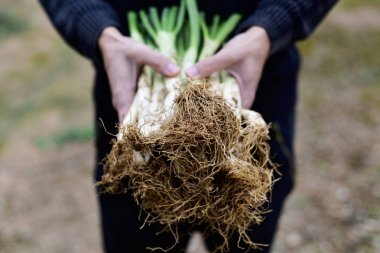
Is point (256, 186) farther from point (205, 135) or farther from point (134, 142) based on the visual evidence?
point (134, 142)

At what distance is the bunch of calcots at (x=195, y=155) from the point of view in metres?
1.04

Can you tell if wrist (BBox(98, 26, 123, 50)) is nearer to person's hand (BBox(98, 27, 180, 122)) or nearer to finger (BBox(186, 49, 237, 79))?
person's hand (BBox(98, 27, 180, 122))

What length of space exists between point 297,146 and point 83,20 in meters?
1.91

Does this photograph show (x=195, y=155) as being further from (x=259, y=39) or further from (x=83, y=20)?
(x=83, y=20)

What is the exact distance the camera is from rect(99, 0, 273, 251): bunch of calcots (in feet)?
3.42

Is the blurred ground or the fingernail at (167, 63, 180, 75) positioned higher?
the fingernail at (167, 63, 180, 75)

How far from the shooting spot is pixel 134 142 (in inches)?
41.6

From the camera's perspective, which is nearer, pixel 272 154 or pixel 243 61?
pixel 243 61

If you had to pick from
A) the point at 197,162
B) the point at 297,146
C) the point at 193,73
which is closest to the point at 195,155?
the point at 197,162

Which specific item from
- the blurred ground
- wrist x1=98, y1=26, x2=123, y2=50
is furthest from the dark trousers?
the blurred ground

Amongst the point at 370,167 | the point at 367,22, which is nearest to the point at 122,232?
the point at 370,167

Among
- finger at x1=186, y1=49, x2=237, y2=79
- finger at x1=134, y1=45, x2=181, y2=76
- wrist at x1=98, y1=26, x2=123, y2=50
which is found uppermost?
wrist at x1=98, y1=26, x2=123, y2=50

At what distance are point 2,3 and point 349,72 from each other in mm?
3782

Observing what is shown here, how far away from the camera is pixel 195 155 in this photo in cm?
105
